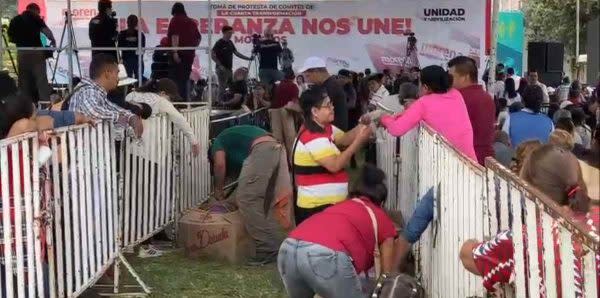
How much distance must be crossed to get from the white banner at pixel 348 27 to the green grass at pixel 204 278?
14206 mm

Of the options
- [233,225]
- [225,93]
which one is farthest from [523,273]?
[225,93]

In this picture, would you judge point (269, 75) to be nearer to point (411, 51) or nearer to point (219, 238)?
point (411, 51)

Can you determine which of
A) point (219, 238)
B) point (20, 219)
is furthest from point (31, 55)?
point (20, 219)

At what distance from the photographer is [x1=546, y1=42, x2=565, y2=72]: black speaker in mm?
26344

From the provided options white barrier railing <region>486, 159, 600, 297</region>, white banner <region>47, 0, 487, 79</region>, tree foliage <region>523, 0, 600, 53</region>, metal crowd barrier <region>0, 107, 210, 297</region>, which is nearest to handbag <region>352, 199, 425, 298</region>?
white barrier railing <region>486, 159, 600, 297</region>

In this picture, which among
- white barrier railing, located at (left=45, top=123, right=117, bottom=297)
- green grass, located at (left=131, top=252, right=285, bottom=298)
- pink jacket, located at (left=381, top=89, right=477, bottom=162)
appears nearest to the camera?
white barrier railing, located at (left=45, top=123, right=117, bottom=297)

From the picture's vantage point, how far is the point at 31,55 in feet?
44.7

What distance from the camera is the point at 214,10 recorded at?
77.5 ft

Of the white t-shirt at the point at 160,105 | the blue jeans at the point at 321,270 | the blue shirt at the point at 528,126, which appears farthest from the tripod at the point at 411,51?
the blue jeans at the point at 321,270

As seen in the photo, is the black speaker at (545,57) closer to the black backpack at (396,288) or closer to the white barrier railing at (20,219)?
the black backpack at (396,288)

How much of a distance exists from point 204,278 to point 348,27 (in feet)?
52.6

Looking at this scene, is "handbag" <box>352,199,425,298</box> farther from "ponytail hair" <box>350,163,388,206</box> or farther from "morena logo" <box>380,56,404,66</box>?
"morena logo" <box>380,56,404,66</box>

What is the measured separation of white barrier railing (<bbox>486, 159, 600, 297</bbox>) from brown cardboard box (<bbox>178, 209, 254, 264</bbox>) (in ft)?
15.6

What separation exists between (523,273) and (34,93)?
11556 mm
